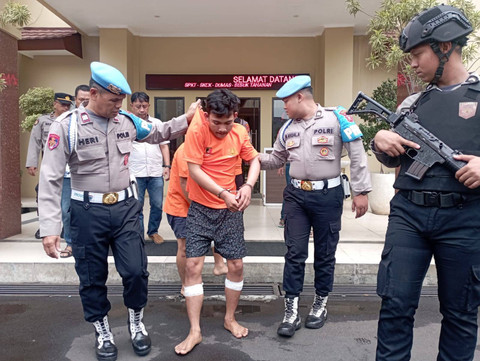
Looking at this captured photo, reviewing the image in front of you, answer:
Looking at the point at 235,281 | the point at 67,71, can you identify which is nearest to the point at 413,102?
the point at 235,281

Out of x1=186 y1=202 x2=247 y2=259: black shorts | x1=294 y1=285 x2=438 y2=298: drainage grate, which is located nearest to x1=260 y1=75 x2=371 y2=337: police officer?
x1=186 y1=202 x2=247 y2=259: black shorts

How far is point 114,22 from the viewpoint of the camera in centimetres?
934

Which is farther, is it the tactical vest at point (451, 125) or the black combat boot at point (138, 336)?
the black combat boot at point (138, 336)

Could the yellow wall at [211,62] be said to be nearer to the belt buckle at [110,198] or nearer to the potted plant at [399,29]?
the potted plant at [399,29]

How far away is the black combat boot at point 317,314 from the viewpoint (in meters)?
3.54

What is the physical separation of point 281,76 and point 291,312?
7.89m

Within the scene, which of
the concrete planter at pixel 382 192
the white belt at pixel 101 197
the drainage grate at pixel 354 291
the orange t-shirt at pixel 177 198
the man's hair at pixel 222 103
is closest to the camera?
the white belt at pixel 101 197

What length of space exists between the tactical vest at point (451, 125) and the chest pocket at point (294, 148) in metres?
1.31

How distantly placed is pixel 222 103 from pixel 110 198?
3.37ft

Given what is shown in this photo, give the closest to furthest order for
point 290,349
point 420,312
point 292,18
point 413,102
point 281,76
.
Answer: point 413,102
point 290,349
point 420,312
point 292,18
point 281,76

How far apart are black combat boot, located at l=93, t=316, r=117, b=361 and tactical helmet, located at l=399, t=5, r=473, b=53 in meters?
2.69

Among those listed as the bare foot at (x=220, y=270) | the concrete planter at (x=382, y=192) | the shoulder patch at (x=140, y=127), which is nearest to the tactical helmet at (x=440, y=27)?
the shoulder patch at (x=140, y=127)

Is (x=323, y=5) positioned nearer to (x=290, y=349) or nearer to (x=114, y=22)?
(x=114, y=22)

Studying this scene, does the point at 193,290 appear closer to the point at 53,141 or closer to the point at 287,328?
the point at 287,328
